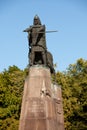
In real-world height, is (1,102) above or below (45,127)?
above

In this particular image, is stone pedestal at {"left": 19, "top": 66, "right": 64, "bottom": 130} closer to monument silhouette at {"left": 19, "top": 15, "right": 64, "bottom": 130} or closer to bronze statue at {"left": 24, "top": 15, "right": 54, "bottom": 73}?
monument silhouette at {"left": 19, "top": 15, "right": 64, "bottom": 130}

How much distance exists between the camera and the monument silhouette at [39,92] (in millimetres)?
14250

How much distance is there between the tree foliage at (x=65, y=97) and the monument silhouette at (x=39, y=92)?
1546 cm

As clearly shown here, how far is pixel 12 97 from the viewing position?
3425cm

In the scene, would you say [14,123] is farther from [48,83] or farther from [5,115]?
[48,83]

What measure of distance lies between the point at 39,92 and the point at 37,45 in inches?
102

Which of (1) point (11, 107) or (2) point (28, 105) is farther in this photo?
(1) point (11, 107)

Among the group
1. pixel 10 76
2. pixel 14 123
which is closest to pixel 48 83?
pixel 14 123

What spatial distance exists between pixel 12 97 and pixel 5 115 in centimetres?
237

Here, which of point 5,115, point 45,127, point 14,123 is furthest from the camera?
point 5,115

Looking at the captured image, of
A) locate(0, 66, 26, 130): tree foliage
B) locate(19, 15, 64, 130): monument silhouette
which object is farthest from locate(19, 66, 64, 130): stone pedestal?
locate(0, 66, 26, 130): tree foliage

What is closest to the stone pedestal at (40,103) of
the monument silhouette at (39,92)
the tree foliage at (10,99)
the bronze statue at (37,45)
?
the monument silhouette at (39,92)

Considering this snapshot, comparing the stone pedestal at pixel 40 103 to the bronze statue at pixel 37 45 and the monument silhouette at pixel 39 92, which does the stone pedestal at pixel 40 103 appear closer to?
the monument silhouette at pixel 39 92

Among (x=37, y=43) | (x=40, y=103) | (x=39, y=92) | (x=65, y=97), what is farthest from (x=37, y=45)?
(x=65, y=97)
